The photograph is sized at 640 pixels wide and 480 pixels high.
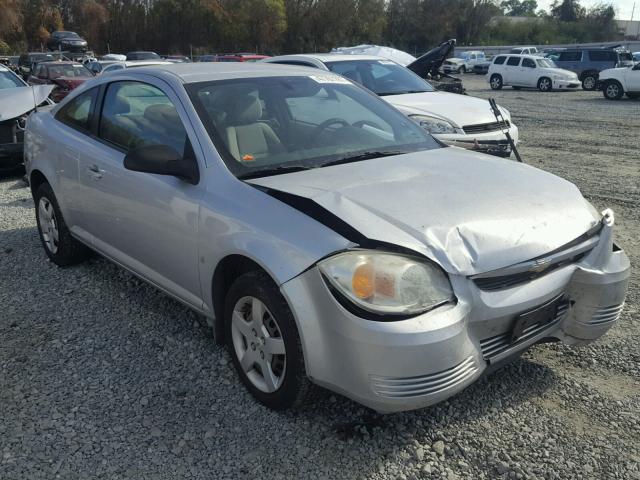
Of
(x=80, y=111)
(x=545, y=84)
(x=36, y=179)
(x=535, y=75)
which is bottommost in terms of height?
(x=545, y=84)

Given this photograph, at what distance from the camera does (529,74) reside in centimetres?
2697

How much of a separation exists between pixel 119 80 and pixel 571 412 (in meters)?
3.43

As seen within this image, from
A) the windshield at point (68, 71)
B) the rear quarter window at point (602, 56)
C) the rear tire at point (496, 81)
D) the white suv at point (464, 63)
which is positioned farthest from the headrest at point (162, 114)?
the white suv at point (464, 63)

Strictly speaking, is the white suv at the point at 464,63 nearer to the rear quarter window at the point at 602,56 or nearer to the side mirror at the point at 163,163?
the rear quarter window at the point at 602,56

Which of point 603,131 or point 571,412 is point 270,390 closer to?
point 571,412

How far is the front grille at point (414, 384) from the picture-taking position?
2.38 m

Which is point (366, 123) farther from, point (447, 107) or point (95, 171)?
point (447, 107)

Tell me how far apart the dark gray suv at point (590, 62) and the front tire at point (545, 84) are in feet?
7.89

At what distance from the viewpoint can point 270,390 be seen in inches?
113

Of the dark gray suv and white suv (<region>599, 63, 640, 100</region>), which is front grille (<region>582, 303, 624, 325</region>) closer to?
white suv (<region>599, 63, 640, 100</region>)

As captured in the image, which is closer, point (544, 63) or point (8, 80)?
point (8, 80)

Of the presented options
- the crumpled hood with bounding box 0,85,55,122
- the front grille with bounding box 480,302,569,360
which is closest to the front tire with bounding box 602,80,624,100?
the crumpled hood with bounding box 0,85,55,122

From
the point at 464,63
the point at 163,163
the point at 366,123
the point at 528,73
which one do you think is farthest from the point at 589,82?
the point at 163,163

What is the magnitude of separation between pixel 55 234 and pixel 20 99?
4171 millimetres
